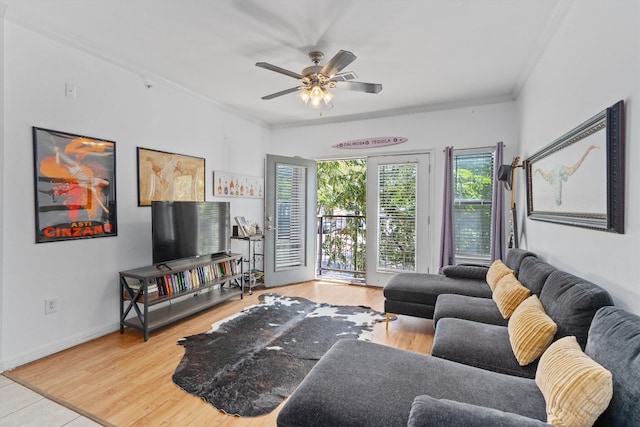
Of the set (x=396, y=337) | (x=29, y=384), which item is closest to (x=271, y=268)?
(x=396, y=337)

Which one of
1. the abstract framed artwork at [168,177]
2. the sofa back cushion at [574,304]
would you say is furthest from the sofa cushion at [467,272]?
the abstract framed artwork at [168,177]

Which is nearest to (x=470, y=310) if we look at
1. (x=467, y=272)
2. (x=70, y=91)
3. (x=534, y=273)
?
(x=534, y=273)

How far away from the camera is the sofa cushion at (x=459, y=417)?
940 mm

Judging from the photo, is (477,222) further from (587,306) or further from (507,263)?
(587,306)

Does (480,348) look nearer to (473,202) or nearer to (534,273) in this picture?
(534,273)

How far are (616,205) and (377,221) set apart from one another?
3.24 meters

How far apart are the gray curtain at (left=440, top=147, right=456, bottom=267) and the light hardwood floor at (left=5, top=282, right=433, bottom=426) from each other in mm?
1068

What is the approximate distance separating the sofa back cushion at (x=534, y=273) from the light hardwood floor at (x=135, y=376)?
97 centimetres

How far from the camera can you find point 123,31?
97.3 inches

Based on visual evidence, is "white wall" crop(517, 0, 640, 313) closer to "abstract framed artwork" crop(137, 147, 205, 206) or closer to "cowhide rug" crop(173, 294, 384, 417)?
"cowhide rug" crop(173, 294, 384, 417)

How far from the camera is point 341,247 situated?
584 centimetres

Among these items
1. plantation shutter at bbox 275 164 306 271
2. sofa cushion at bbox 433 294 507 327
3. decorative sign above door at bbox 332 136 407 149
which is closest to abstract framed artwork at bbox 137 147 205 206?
plantation shutter at bbox 275 164 306 271

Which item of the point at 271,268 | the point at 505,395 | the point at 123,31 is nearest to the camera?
the point at 505,395

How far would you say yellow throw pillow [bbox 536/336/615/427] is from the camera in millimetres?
998
